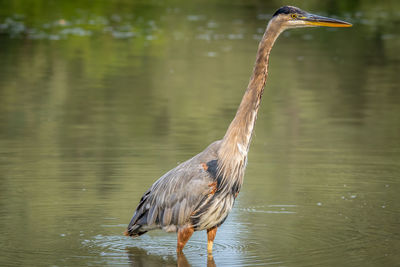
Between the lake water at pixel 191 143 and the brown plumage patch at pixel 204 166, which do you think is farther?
the lake water at pixel 191 143

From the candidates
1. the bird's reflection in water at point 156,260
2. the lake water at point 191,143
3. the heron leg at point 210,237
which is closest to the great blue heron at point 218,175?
the heron leg at point 210,237

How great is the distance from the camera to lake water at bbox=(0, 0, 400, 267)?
8.30m

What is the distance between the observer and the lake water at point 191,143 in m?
8.30

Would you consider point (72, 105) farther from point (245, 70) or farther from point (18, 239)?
point (18, 239)

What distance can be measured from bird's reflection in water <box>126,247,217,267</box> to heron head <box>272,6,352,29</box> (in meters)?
2.20

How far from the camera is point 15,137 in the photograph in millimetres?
13344

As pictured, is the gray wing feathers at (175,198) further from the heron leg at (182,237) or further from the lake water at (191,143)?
the lake water at (191,143)

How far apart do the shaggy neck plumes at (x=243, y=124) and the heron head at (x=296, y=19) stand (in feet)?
0.67

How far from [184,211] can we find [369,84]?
493 inches

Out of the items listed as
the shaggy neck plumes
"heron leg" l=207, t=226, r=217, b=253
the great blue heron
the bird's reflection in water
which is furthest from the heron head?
the bird's reflection in water

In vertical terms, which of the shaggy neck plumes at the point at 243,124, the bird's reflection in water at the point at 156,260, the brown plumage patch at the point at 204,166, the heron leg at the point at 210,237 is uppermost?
the shaggy neck plumes at the point at 243,124

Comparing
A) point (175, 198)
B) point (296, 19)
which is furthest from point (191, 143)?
point (296, 19)

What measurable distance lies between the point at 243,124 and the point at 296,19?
3.63 feet

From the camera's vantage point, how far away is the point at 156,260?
795cm
